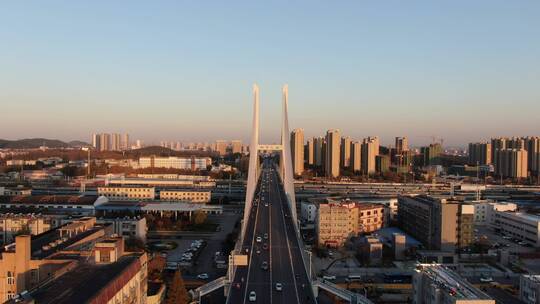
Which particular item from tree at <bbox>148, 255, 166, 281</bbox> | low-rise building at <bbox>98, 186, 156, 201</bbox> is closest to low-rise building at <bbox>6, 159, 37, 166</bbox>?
low-rise building at <bbox>98, 186, 156, 201</bbox>

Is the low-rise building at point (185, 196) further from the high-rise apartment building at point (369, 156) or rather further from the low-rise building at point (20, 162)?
the low-rise building at point (20, 162)

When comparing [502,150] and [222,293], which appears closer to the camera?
[222,293]

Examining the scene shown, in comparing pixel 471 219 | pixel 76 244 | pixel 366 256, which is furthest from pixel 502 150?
pixel 76 244

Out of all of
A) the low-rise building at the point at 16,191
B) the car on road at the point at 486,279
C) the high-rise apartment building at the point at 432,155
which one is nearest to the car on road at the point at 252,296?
the car on road at the point at 486,279

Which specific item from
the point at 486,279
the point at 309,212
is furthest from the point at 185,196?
the point at 486,279

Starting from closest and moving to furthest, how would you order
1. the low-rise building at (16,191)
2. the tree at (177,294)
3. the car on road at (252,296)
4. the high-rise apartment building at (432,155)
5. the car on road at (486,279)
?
the car on road at (252,296), the tree at (177,294), the car on road at (486,279), the low-rise building at (16,191), the high-rise apartment building at (432,155)

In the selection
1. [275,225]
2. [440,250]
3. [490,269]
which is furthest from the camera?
[275,225]

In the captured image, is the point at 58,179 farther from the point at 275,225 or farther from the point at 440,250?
the point at 440,250
